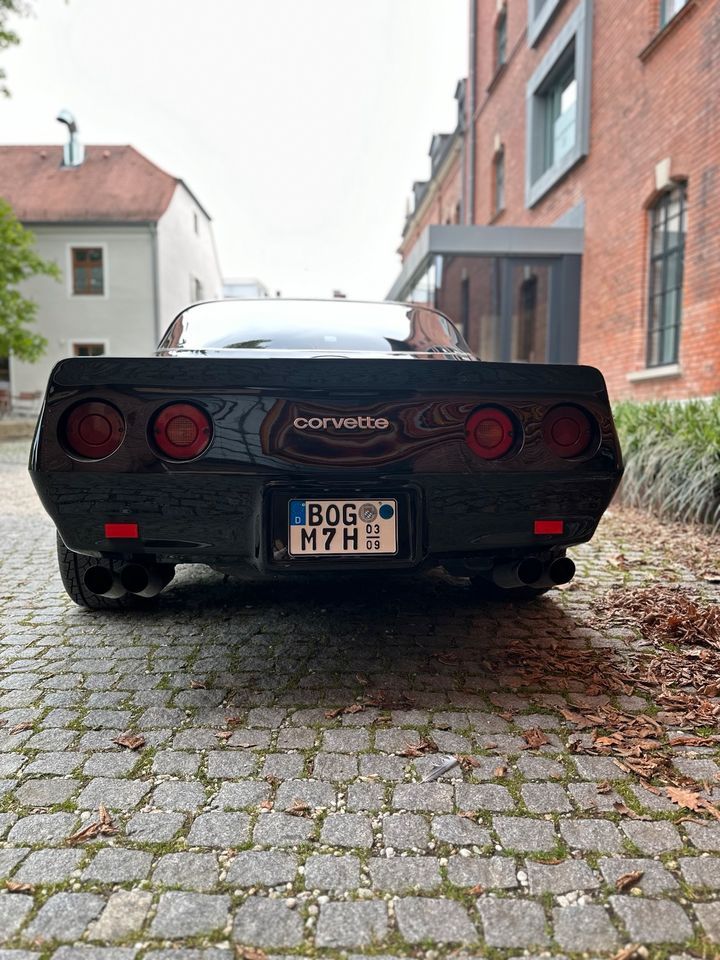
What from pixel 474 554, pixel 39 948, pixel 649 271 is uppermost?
pixel 649 271

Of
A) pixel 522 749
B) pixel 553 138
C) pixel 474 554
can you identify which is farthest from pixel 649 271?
pixel 522 749

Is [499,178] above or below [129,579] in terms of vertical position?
above

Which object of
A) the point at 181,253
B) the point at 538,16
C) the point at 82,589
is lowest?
the point at 82,589

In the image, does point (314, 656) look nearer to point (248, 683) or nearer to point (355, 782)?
point (248, 683)

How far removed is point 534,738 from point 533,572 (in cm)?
80

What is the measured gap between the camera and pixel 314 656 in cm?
283

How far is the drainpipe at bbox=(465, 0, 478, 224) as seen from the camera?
18.6 metres

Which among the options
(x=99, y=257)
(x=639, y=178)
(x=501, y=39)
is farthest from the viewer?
(x=99, y=257)

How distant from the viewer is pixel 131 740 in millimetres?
2156

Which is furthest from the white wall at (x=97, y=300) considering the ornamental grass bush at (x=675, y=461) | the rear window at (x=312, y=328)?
the rear window at (x=312, y=328)

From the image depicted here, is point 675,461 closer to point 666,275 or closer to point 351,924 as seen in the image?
point 666,275

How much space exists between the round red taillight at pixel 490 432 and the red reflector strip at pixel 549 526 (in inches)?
11.3

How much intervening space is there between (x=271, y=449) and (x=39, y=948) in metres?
1.45

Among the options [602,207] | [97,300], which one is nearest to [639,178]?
[602,207]
